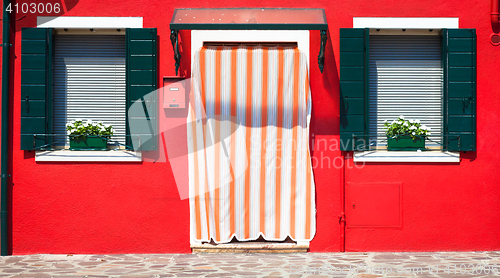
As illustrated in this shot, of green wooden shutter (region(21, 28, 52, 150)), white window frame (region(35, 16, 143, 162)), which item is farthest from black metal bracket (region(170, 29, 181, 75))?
green wooden shutter (region(21, 28, 52, 150))

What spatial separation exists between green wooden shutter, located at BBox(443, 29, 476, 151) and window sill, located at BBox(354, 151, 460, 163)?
13 centimetres

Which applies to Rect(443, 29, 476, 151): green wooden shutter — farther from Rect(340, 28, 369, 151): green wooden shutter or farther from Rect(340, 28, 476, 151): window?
Rect(340, 28, 369, 151): green wooden shutter

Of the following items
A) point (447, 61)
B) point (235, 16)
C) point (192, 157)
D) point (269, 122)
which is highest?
point (235, 16)

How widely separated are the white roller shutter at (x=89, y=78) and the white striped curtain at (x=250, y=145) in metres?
1.07

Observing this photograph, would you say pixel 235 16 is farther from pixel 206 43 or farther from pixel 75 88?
pixel 75 88

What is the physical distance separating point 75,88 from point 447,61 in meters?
4.99

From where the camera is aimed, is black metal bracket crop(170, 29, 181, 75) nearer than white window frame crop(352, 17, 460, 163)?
Yes

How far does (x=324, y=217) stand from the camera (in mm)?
5934

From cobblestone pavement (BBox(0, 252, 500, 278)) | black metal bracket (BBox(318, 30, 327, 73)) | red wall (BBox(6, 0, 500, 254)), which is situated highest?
black metal bracket (BBox(318, 30, 327, 73))

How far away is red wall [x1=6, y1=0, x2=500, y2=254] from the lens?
230 inches

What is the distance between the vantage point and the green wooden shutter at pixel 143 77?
5.80 meters

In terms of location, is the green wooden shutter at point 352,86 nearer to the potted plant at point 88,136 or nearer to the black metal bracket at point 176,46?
the black metal bracket at point 176,46

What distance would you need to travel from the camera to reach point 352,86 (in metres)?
5.86

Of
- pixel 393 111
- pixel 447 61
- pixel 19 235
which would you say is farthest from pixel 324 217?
pixel 19 235
